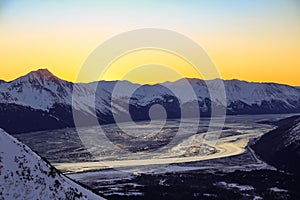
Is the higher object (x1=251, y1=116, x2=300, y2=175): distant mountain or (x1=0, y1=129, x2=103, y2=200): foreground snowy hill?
(x1=0, y1=129, x2=103, y2=200): foreground snowy hill

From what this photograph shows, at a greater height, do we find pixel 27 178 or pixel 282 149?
pixel 27 178

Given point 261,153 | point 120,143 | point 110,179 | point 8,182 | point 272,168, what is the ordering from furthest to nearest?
1. point 120,143
2. point 261,153
3. point 272,168
4. point 110,179
5. point 8,182

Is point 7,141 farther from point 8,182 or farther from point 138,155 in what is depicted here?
point 138,155

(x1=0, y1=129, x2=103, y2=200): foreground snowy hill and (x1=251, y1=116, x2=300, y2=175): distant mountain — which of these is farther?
(x1=251, y1=116, x2=300, y2=175): distant mountain

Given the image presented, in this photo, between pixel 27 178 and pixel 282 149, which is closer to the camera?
pixel 27 178

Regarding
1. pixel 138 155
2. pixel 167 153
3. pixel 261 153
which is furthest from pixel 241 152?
pixel 138 155
